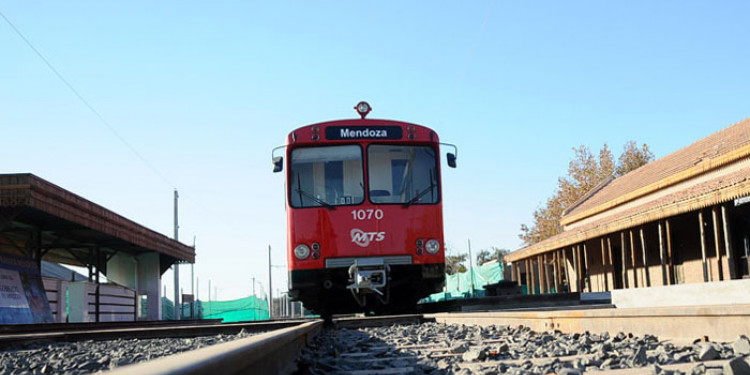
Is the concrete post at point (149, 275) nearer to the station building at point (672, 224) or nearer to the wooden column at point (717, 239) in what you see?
the station building at point (672, 224)

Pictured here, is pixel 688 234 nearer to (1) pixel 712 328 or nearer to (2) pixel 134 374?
(1) pixel 712 328

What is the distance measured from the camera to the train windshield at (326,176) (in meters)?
11.3

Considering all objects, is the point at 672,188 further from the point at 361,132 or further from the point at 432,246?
the point at 361,132

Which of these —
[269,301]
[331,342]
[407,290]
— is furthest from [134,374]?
[269,301]

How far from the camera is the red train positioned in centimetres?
1107

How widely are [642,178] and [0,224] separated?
2027 centimetres

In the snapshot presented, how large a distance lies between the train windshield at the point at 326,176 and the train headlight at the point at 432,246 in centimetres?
121

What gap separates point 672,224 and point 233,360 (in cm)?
1953

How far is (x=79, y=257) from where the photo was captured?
25.5 metres

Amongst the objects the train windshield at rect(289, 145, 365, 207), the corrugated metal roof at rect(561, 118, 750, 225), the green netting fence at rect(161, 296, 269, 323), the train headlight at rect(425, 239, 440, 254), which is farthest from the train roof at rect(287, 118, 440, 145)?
the green netting fence at rect(161, 296, 269, 323)

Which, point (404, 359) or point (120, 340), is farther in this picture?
point (120, 340)

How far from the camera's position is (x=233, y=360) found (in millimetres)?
2816

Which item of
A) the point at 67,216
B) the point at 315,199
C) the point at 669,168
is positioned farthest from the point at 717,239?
the point at 67,216

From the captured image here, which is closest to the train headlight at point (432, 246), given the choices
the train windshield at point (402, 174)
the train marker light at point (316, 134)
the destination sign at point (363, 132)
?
the train windshield at point (402, 174)
